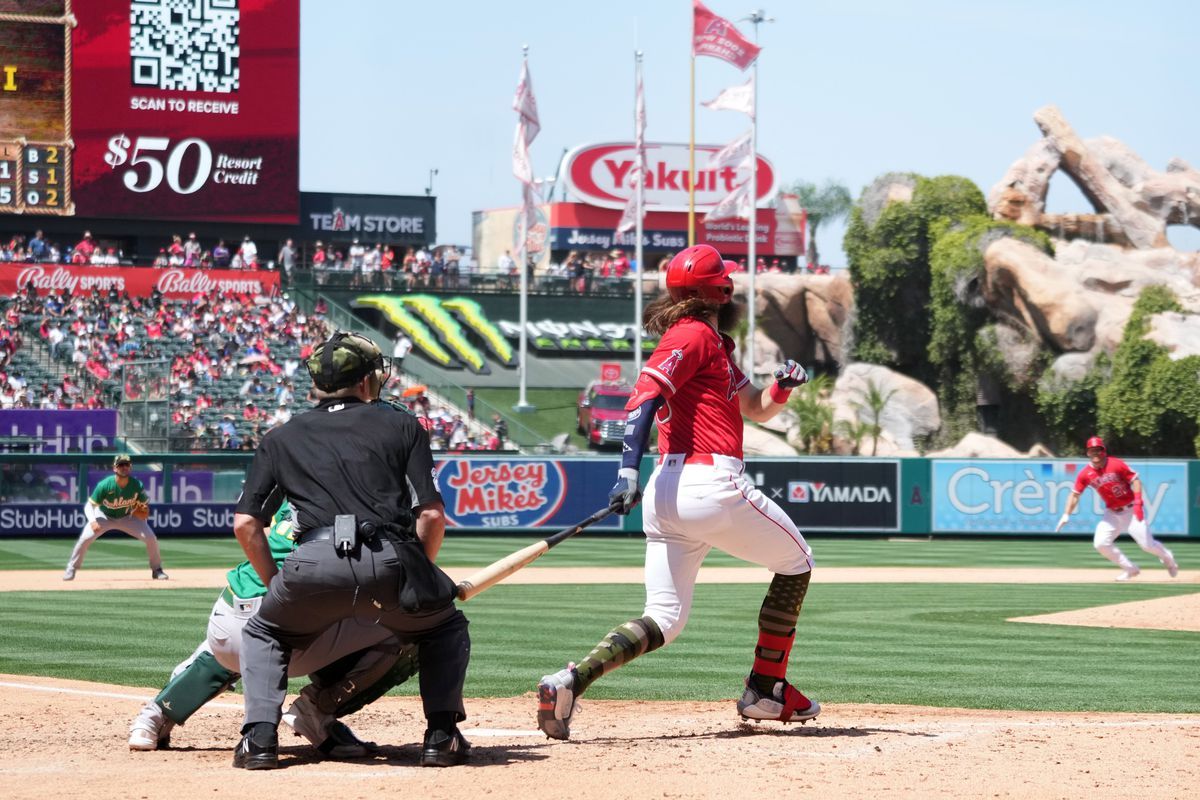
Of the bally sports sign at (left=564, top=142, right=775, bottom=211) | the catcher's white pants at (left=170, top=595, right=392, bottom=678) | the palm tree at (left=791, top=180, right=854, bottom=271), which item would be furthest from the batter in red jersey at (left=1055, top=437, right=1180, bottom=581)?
the palm tree at (left=791, top=180, right=854, bottom=271)

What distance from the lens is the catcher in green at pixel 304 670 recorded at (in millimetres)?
6070

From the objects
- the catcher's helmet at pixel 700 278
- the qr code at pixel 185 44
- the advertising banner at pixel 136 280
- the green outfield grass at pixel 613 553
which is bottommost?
the green outfield grass at pixel 613 553

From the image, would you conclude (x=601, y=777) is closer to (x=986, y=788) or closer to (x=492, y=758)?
(x=492, y=758)

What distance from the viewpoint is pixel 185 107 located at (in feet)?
158

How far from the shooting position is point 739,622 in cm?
1381

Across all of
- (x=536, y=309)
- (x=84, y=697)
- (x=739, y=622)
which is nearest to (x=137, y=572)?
(x=739, y=622)

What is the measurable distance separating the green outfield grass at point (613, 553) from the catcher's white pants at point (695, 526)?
16.3 metres

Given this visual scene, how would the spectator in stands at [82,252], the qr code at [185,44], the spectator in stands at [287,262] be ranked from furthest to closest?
the spectator in stands at [287,262]
the qr code at [185,44]
the spectator in stands at [82,252]

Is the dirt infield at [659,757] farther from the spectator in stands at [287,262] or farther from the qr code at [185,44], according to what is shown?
the qr code at [185,44]

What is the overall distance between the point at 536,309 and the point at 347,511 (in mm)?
48079

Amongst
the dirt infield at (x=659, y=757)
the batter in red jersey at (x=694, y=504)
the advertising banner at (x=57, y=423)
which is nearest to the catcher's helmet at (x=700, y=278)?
the batter in red jersey at (x=694, y=504)

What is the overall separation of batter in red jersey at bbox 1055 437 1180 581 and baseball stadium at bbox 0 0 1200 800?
8 cm

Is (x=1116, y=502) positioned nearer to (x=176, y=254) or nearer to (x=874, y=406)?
(x=874, y=406)

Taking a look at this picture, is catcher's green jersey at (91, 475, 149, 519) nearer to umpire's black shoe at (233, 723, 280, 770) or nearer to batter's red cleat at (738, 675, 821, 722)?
batter's red cleat at (738, 675, 821, 722)
